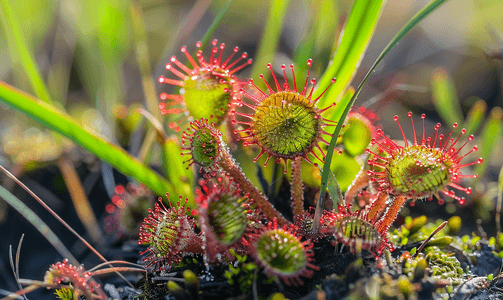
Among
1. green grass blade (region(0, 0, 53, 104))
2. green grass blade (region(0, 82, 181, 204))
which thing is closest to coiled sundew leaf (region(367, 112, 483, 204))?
green grass blade (region(0, 82, 181, 204))

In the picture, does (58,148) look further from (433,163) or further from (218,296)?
(433,163)

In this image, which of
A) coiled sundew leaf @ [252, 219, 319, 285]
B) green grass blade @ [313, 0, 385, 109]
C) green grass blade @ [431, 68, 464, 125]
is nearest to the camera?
coiled sundew leaf @ [252, 219, 319, 285]

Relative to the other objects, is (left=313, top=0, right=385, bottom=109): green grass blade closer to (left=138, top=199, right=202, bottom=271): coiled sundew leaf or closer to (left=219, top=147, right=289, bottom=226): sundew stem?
(left=219, top=147, right=289, bottom=226): sundew stem

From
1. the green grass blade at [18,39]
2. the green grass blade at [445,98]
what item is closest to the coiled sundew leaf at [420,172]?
the green grass blade at [445,98]

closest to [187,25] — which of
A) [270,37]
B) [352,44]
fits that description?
[270,37]

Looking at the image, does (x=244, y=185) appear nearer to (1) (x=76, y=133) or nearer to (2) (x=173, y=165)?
(2) (x=173, y=165)

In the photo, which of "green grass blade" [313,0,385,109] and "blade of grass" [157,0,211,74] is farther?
"blade of grass" [157,0,211,74]

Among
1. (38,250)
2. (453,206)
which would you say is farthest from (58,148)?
(453,206)
